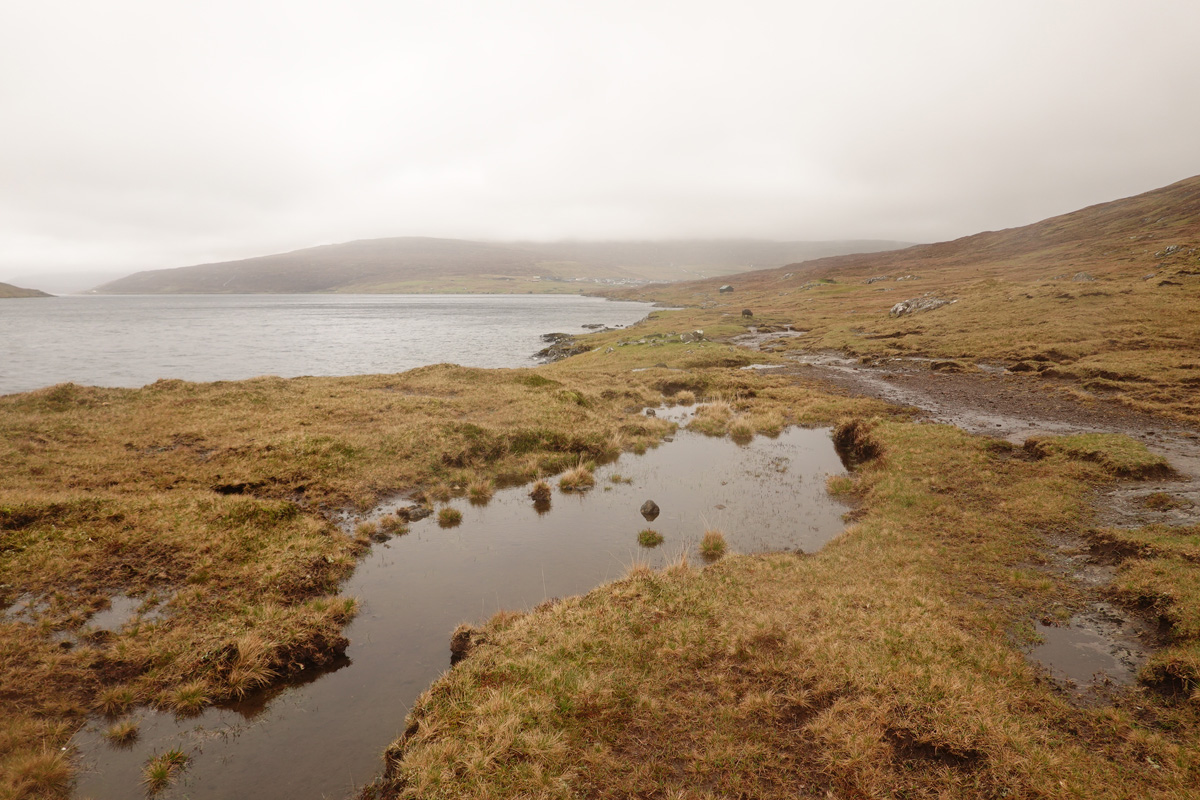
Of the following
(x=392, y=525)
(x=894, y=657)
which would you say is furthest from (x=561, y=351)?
(x=894, y=657)

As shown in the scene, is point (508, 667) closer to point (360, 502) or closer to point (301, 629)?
point (301, 629)

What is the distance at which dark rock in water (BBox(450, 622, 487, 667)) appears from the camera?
1234 centimetres

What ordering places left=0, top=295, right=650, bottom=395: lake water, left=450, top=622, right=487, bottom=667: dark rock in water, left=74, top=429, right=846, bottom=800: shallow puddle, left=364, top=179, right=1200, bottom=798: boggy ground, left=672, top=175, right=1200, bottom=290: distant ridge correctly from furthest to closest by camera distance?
left=672, top=175, right=1200, bottom=290: distant ridge
left=0, top=295, right=650, bottom=395: lake water
left=450, top=622, right=487, bottom=667: dark rock in water
left=74, top=429, right=846, bottom=800: shallow puddle
left=364, top=179, right=1200, bottom=798: boggy ground

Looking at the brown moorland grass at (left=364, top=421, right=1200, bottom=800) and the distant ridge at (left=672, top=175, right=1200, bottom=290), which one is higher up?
the distant ridge at (left=672, top=175, right=1200, bottom=290)

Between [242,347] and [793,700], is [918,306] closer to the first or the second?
[793,700]

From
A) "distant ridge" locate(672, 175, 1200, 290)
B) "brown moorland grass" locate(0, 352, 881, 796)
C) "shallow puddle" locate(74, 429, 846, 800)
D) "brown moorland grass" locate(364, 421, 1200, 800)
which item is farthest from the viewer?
"distant ridge" locate(672, 175, 1200, 290)

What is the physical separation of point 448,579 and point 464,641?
3486mm

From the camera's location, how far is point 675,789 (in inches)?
339

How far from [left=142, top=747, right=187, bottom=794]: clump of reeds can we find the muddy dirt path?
17957 mm

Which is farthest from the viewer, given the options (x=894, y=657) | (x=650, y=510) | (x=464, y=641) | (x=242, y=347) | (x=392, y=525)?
(x=242, y=347)

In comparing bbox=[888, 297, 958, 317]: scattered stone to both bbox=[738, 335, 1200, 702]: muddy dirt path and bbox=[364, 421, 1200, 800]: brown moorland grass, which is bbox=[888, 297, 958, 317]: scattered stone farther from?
bbox=[364, 421, 1200, 800]: brown moorland grass

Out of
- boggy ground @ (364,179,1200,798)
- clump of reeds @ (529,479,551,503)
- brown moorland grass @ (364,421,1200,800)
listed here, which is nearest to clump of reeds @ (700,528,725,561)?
brown moorland grass @ (364,421,1200,800)

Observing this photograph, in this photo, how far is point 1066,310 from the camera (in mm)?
53781

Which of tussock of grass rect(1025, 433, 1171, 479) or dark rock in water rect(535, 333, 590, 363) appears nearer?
tussock of grass rect(1025, 433, 1171, 479)
